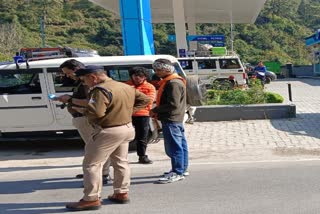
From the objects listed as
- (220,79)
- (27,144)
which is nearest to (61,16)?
(220,79)

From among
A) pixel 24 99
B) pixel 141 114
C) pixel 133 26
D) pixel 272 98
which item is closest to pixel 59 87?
pixel 24 99

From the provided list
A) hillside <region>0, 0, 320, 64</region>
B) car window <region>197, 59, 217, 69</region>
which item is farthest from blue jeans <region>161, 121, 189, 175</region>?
hillside <region>0, 0, 320, 64</region>

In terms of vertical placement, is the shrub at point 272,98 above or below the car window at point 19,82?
below

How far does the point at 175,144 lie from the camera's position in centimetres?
588

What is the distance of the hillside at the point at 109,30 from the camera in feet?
201

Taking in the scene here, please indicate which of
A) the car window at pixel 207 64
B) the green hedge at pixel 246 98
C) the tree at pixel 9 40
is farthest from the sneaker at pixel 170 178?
the tree at pixel 9 40

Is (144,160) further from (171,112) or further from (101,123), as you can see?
(101,123)

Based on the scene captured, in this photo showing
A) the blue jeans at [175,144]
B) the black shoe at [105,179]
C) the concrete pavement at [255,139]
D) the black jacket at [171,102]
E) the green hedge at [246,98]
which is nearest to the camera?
the black jacket at [171,102]

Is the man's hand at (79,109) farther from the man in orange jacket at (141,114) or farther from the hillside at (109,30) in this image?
the hillside at (109,30)

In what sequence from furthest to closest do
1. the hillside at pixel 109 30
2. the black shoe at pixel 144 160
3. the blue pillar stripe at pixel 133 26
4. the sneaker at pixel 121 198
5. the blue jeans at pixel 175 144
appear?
the hillside at pixel 109 30, the blue pillar stripe at pixel 133 26, the black shoe at pixel 144 160, the blue jeans at pixel 175 144, the sneaker at pixel 121 198

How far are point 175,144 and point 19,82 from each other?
12.8ft

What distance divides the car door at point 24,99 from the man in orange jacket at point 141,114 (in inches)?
Result: 85.2

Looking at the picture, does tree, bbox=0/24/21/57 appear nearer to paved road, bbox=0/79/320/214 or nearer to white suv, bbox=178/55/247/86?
white suv, bbox=178/55/247/86

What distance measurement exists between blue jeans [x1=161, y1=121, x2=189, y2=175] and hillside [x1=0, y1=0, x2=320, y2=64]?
167ft
